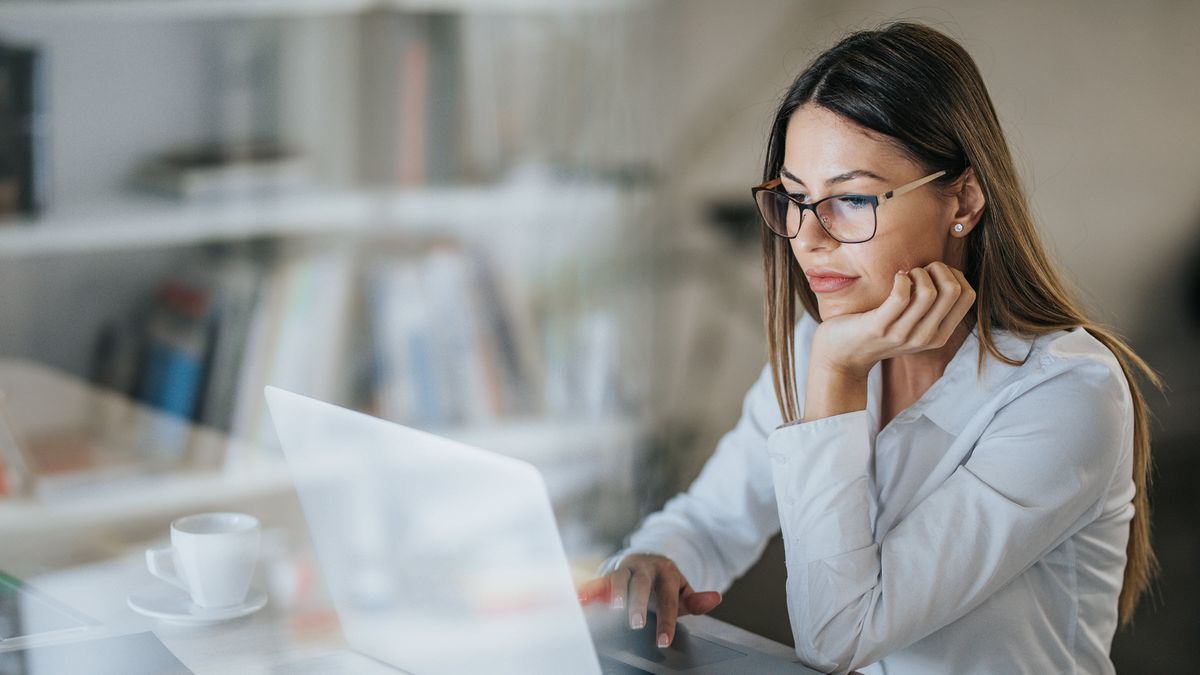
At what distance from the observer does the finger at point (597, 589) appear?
117 cm

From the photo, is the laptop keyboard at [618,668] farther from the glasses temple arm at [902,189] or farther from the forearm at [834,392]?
the glasses temple arm at [902,189]

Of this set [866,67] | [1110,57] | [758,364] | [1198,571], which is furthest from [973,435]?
[1110,57]

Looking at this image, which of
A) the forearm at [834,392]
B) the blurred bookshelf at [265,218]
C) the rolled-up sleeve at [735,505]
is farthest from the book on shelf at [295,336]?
the forearm at [834,392]

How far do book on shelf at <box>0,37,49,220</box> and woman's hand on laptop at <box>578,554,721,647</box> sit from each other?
1.27 meters

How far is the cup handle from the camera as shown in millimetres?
1175

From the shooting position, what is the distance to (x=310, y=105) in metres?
2.25

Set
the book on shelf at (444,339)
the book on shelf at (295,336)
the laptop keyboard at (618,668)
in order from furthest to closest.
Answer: the book on shelf at (444,339), the book on shelf at (295,336), the laptop keyboard at (618,668)

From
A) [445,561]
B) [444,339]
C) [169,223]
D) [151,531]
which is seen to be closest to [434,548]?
[445,561]

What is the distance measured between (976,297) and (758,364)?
5.49ft

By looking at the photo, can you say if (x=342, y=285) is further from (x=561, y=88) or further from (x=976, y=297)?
(x=976, y=297)

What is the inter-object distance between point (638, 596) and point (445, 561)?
0.96 ft

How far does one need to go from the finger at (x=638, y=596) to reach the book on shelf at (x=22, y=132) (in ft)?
4.25

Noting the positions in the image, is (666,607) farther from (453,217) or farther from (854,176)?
(453,217)

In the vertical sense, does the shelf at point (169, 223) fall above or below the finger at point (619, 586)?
above
